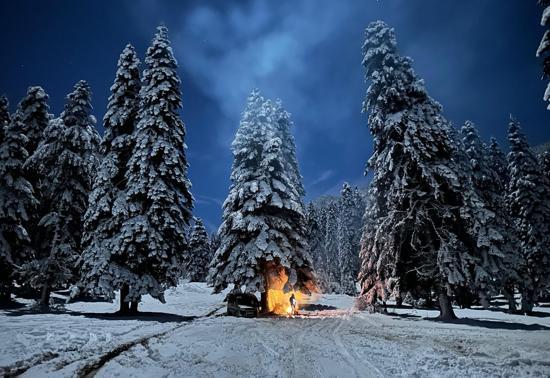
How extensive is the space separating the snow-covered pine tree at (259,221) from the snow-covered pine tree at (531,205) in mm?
19118

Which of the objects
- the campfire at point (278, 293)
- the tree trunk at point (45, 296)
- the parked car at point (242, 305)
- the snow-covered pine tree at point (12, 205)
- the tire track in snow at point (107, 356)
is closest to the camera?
the tire track in snow at point (107, 356)

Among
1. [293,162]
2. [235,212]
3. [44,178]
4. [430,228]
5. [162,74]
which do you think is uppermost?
[162,74]

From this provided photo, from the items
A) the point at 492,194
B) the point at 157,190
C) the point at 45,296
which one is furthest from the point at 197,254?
the point at 492,194

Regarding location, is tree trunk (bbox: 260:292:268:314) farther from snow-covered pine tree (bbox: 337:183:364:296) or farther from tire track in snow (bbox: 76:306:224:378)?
snow-covered pine tree (bbox: 337:183:364:296)

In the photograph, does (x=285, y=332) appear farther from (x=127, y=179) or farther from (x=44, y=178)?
(x=44, y=178)

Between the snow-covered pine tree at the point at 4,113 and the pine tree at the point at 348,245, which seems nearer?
the snow-covered pine tree at the point at 4,113

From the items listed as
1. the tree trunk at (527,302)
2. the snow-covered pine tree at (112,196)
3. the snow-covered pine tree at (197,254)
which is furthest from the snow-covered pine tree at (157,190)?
the snow-covered pine tree at (197,254)

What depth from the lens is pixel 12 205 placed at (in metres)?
22.8

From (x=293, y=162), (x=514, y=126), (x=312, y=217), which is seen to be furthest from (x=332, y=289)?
(x=514, y=126)

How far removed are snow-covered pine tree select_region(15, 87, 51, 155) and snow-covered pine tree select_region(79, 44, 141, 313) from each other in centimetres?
845

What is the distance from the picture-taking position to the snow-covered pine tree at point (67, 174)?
75.7ft

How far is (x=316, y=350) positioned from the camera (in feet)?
36.7

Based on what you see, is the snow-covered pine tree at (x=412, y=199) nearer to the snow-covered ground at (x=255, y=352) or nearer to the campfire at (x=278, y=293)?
the snow-covered ground at (x=255, y=352)

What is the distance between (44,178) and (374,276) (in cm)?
2351
